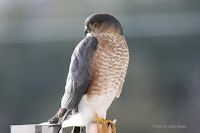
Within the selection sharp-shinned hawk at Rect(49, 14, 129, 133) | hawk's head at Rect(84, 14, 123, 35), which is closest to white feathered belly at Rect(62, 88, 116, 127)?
sharp-shinned hawk at Rect(49, 14, 129, 133)

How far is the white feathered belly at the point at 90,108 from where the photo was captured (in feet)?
6.70

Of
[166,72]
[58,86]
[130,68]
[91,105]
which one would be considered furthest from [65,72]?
[91,105]

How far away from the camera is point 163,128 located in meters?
4.96

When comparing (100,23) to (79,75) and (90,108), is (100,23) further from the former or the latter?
(90,108)

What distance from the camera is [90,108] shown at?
6.77 ft

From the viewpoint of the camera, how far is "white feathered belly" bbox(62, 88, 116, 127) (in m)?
2.04

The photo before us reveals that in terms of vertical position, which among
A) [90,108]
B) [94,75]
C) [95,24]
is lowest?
[90,108]

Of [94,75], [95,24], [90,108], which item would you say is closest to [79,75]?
[94,75]

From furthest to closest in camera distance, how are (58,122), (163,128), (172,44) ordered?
(172,44), (163,128), (58,122)

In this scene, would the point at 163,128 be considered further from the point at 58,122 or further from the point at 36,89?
the point at 58,122

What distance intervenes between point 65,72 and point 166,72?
5.27ft

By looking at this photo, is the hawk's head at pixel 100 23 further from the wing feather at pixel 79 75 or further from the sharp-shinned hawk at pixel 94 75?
the wing feather at pixel 79 75

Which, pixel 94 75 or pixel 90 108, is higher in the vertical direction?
pixel 94 75

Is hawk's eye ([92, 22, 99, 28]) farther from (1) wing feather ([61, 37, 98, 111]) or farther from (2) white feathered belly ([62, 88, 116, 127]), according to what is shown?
(2) white feathered belly ([62, 88, 116, 127])
